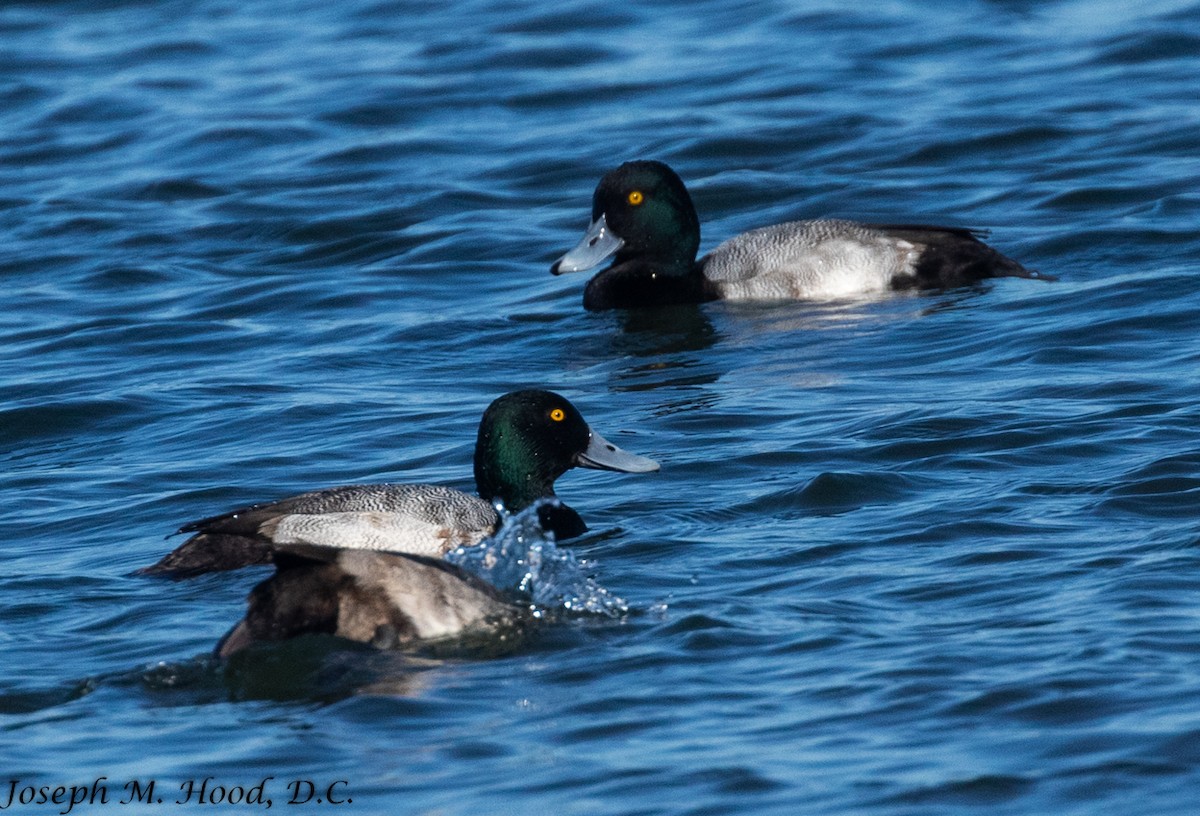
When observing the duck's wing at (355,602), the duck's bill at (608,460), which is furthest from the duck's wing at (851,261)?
the duck's wing at (355,602)

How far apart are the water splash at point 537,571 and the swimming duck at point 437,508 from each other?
0.16 metres

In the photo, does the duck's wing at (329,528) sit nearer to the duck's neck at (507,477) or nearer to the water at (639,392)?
the water at (639,392)

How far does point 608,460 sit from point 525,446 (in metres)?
0.38

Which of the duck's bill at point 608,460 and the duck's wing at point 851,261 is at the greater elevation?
the duck's wing at point 851,261

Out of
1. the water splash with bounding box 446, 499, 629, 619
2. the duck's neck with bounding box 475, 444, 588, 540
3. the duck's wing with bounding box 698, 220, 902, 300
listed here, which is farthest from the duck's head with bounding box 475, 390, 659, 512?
the duck's wing with bounding box 698, 220, 902, 300

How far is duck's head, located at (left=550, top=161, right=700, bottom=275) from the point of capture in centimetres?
1364

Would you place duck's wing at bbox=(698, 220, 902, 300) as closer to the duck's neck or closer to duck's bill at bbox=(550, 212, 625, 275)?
duck's bill at bbox=(550, 212, 625, 275)

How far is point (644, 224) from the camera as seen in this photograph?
538 inches

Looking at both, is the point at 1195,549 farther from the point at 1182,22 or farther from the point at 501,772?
the point at 1182,22

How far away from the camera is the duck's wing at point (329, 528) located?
27.1 ft

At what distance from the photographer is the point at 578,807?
560 cm

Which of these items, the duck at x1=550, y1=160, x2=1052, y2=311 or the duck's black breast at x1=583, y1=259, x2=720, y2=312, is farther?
the duck's black breast at x1=583, y1=259, x2=720, y2=312

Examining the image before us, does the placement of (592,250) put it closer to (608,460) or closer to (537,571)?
(608,460)

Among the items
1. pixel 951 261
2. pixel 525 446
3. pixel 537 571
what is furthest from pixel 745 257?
pixel 537 571
